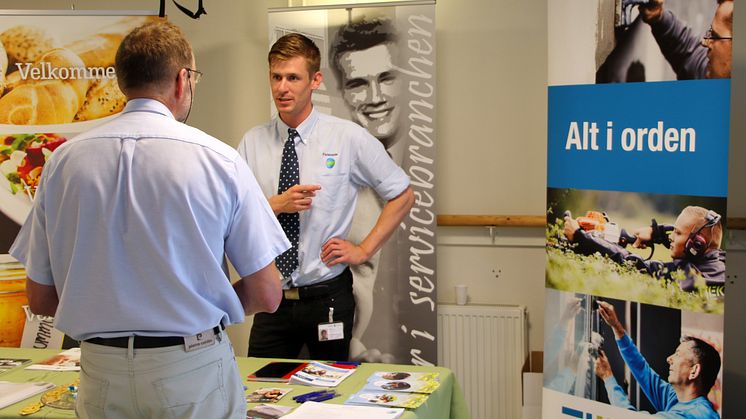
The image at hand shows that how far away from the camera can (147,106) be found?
5.56ft

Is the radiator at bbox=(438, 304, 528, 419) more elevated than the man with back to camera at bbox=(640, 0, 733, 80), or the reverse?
the man with back to camera at bbox=(640, 0, 733, 80)

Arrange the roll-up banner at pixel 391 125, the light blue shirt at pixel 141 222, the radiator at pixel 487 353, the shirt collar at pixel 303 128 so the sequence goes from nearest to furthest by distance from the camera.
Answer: the light blue shirt at pixel 141 222 < the shirt collar at pixel 303 128 < the roll-up banner at pixel 391 125 < the radiator at pixel 487 353

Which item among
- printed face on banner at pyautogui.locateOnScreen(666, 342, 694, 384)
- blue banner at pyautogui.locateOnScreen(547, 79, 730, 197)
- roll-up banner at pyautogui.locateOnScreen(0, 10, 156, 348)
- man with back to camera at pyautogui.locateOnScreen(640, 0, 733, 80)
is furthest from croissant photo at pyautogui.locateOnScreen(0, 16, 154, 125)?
printed face on banner at pyautogui.locateOnScreen(666, 342, 694, 384)

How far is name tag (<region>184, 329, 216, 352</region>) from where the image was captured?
1678 mm

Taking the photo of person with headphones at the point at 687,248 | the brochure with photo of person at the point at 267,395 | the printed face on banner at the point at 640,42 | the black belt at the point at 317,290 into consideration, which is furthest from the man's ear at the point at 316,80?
the brochure with photo of person at the point at 267,395

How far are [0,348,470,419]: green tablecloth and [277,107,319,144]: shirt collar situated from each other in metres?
1.12

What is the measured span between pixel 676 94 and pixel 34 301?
1991 mm

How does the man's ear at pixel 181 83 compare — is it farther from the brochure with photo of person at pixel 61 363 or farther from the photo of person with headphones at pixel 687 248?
the photo of person with headphones at pixel 687 248

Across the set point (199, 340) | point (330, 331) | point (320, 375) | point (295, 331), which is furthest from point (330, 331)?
point (199, 340)

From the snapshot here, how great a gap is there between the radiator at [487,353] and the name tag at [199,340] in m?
2.27

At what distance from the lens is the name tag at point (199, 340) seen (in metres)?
1.68

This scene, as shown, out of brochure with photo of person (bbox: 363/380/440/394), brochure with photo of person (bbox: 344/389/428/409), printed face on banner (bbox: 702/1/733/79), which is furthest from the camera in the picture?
printed face on banner (bbox: 702/1/733/79)

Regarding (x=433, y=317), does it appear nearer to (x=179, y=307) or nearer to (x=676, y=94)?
(x=676, y=94)

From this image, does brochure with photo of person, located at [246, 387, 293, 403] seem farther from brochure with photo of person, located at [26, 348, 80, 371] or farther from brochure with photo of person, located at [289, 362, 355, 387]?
brochure with photo of person, located at [26, 348, 80, 371]
